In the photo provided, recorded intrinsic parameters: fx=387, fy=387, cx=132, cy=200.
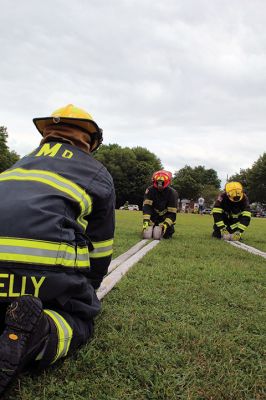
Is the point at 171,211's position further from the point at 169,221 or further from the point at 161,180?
the point at 161,180

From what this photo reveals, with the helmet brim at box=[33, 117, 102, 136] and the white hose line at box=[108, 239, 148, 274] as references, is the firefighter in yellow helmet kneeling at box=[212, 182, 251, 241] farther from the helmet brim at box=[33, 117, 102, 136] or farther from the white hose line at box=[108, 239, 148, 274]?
the helmet brim at box=[33, 117, 102, 136]

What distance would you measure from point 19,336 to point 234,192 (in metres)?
8.44

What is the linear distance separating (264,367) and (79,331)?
1094mm

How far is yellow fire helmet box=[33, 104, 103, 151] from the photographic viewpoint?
252cm

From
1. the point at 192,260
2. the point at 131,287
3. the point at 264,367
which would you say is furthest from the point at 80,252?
the point at 192,260

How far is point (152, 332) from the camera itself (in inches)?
106

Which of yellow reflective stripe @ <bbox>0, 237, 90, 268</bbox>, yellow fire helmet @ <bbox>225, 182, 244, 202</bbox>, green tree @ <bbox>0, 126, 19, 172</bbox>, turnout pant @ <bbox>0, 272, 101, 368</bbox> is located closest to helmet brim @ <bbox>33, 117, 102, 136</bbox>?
yellow reflective stripe @ <bbox>0, 237, 90, 268</bbox>

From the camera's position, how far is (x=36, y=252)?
1.95 m

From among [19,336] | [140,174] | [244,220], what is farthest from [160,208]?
A: [140,174]

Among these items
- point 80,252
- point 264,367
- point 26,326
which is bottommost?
point 264,367

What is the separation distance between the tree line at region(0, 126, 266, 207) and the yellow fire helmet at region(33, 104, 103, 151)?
182 feet

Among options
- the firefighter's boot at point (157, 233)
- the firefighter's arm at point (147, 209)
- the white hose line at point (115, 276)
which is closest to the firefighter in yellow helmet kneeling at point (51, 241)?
the white hose line at point (115, 276)

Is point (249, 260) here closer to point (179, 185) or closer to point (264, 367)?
point (264, 367)

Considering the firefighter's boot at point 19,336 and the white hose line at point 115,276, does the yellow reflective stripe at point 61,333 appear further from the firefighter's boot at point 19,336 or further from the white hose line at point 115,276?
the white hose line at point 115,276
